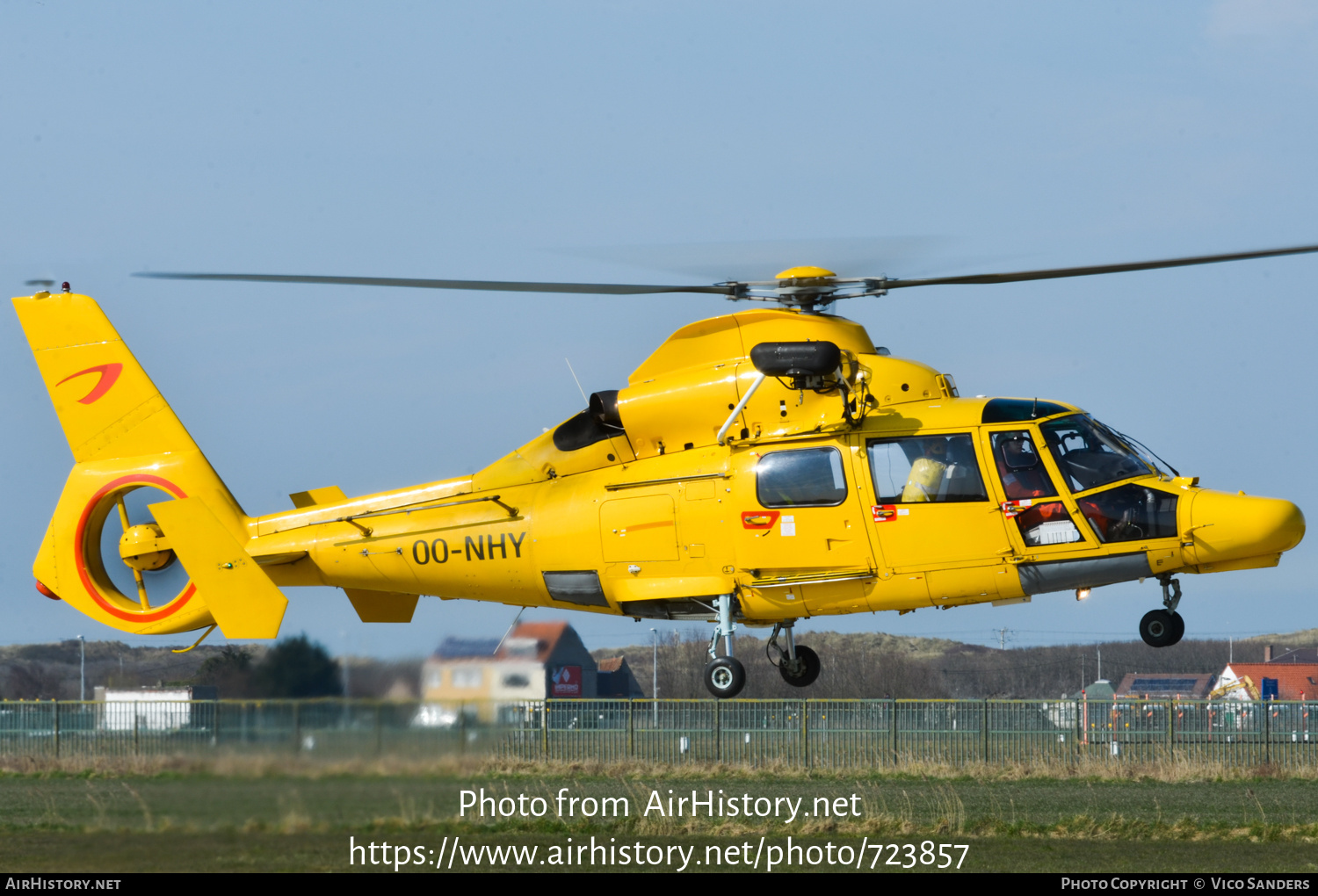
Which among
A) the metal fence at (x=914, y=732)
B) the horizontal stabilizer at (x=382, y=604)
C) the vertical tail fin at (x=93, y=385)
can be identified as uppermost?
the vertical tail fin at (x=93, y=385)

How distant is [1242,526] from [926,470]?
326cm

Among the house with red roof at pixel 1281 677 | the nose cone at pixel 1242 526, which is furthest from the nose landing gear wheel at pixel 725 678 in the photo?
the house with red roof at pixel 1281 677

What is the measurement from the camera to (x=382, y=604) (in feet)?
62.4

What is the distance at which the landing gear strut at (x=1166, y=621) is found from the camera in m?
16.4

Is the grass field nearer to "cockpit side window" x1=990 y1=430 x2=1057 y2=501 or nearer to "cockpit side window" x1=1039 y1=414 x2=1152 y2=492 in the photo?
"cockpit side window" x1=990 y1=430 x2=1057 y2=501

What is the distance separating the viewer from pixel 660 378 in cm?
1781

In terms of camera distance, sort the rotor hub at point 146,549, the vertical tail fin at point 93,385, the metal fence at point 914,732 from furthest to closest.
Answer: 1. the metal fence at point 914,732
2. the vertical tail fin at point 93,385
3. the rotor hub at point 146,549

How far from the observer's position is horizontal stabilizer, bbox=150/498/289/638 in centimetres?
1850

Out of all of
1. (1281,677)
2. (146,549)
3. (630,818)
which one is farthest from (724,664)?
(1281,677)

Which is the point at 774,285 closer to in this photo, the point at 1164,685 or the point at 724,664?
the point at 724,664

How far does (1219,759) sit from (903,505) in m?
22.0

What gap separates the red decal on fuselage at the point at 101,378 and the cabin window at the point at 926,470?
10.3 meters

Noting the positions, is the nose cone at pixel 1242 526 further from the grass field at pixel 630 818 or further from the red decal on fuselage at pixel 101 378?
the red decal on fuselage at pixel 101 378

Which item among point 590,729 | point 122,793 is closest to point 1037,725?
point 590,729
